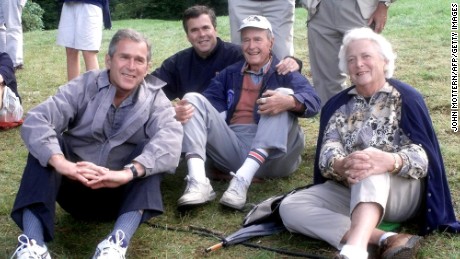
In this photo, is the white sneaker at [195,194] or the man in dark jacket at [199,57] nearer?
the white sneaker at [195,194]

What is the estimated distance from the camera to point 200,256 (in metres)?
3.68

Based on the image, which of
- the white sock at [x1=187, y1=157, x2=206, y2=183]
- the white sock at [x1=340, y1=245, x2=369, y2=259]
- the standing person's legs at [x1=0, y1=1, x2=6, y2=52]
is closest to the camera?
the white sock at [x1=340, y1=245, x2=369, y2=259]

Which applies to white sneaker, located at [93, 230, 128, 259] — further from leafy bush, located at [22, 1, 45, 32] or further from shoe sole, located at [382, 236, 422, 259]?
leafy bush, located at [22, 1, 45, 32]

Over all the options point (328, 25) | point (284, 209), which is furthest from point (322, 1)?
point (284, 209)

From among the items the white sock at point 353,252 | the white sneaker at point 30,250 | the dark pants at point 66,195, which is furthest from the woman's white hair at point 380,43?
the white sneaker at point 30,250

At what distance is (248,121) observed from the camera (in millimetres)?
4785

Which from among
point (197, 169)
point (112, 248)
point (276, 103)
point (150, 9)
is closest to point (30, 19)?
point (150, 9)

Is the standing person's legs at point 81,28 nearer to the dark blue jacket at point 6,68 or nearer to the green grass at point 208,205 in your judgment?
the dark blue jacket at point 6,68

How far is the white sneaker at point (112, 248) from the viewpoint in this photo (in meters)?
3.22

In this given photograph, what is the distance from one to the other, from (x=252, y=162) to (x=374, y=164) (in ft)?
4.00

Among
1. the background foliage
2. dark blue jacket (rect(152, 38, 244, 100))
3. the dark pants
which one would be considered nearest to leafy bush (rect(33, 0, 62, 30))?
the background foliage

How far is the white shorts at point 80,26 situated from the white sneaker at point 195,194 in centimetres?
280

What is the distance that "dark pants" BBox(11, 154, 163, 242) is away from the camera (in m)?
3.36

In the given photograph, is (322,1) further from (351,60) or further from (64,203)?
(64,203)
